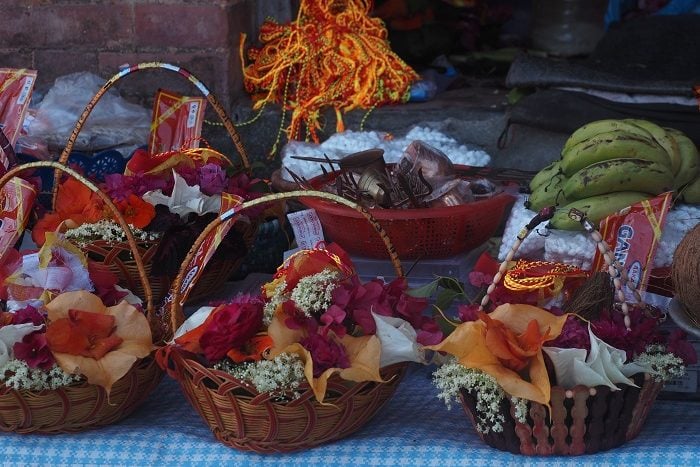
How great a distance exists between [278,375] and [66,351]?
40 cm

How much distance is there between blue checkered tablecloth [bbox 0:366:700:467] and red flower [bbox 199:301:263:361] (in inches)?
7.9

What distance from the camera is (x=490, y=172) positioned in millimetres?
2588

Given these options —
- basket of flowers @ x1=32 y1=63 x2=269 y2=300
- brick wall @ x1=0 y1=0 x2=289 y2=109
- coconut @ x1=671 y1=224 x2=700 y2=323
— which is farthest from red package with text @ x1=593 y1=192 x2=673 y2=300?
brick wall @ x1=0 y1=0 x2=289 y2=109

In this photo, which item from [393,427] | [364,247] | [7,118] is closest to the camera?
[393,427]

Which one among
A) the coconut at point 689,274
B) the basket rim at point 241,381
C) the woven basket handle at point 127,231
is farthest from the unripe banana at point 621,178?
the woven basket handle at point 127,231

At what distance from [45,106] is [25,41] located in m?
0.42

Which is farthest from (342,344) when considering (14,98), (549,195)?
(14,98)

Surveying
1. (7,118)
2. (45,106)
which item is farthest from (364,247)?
(45,106)

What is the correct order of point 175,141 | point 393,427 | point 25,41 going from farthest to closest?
point 25,41
point 175,141
point 393,427

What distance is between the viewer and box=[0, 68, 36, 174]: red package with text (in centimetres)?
250

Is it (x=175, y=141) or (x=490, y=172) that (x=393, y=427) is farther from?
(x=175, y=141)

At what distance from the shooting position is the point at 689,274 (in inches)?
69.2

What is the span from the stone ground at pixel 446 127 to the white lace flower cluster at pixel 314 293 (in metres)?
1.57

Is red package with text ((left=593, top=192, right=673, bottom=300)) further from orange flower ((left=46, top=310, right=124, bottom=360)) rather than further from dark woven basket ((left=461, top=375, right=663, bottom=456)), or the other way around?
orange flower ((left=46, top=310, right=124, bottom=360))
